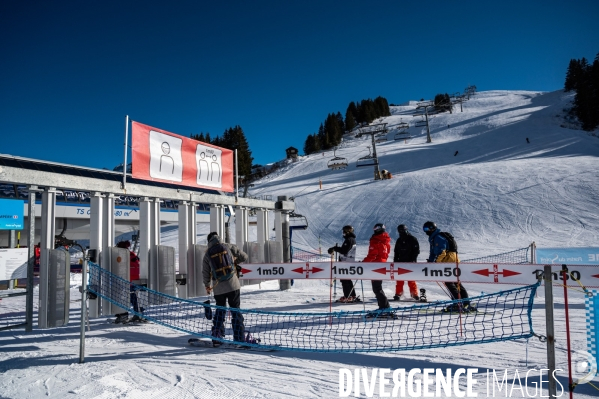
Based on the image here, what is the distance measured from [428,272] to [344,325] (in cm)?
205

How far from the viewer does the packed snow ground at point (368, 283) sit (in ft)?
14.8

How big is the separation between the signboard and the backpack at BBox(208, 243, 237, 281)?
740cm

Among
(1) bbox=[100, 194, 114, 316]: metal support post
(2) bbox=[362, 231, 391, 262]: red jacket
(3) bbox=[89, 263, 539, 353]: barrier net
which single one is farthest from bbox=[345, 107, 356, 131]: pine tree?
(1) bbox=[100, 194, 114, 316]: metal support post

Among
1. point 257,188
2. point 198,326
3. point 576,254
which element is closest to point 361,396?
point 198,326

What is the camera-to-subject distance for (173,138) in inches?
363

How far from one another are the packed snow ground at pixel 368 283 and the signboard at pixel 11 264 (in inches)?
33.4

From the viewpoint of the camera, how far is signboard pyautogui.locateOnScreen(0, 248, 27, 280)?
35.0 feet

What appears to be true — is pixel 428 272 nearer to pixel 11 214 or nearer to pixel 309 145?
pixel 11 214

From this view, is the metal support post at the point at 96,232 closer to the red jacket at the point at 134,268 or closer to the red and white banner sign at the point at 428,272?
the red jacket at the point at 134,268

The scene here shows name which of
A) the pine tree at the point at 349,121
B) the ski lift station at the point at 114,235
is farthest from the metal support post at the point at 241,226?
the pine tree at the point at 349,121

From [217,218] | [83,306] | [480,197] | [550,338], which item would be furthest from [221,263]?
[480,197]

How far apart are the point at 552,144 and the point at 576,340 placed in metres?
44.0

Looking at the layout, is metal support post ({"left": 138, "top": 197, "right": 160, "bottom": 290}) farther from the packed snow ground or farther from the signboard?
the signboard

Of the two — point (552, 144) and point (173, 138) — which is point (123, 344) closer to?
point (173, 138)
